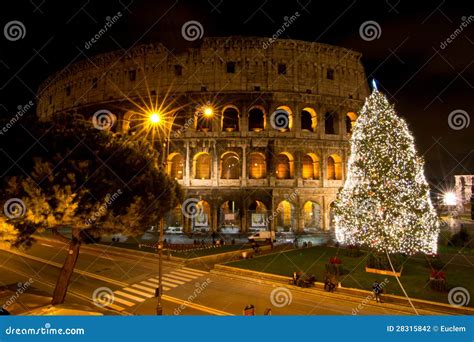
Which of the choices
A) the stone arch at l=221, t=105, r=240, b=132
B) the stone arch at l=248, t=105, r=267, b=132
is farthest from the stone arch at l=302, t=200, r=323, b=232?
the stone arch at l=221, t=105, r=240, b=132

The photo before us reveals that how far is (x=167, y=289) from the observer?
13922mm

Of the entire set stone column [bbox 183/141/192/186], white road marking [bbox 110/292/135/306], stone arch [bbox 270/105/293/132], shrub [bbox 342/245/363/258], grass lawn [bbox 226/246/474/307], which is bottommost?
white road marking [bbox 110/292/135/306]

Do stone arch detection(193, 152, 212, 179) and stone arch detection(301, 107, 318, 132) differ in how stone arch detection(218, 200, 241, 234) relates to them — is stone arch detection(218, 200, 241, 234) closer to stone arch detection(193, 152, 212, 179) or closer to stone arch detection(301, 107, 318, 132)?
stone arch detection(193, 152, 212, 179)

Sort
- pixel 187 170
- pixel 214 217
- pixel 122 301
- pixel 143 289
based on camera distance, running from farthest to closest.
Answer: pixel 187 170
pixel 214 217
pixel 143 289
pixel 122 301

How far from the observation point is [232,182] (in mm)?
29922

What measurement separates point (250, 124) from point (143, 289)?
22.1 metres

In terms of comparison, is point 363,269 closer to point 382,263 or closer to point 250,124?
point 382,263

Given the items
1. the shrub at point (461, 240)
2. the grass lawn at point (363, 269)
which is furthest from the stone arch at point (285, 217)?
the shrub at point (461, 240)

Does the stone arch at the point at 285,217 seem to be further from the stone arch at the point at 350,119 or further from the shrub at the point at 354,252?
the stone arch at the point at 350,119

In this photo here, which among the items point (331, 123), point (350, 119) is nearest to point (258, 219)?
point (331, 123)

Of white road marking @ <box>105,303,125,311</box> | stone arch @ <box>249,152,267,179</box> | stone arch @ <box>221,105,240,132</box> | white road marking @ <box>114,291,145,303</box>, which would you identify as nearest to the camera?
white road marking @ <box>105,303,125,311</box>

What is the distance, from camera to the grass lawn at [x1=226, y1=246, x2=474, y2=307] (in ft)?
44.5

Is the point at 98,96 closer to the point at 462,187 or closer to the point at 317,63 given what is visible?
the point at 317,63

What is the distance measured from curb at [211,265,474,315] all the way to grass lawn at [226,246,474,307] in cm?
68
